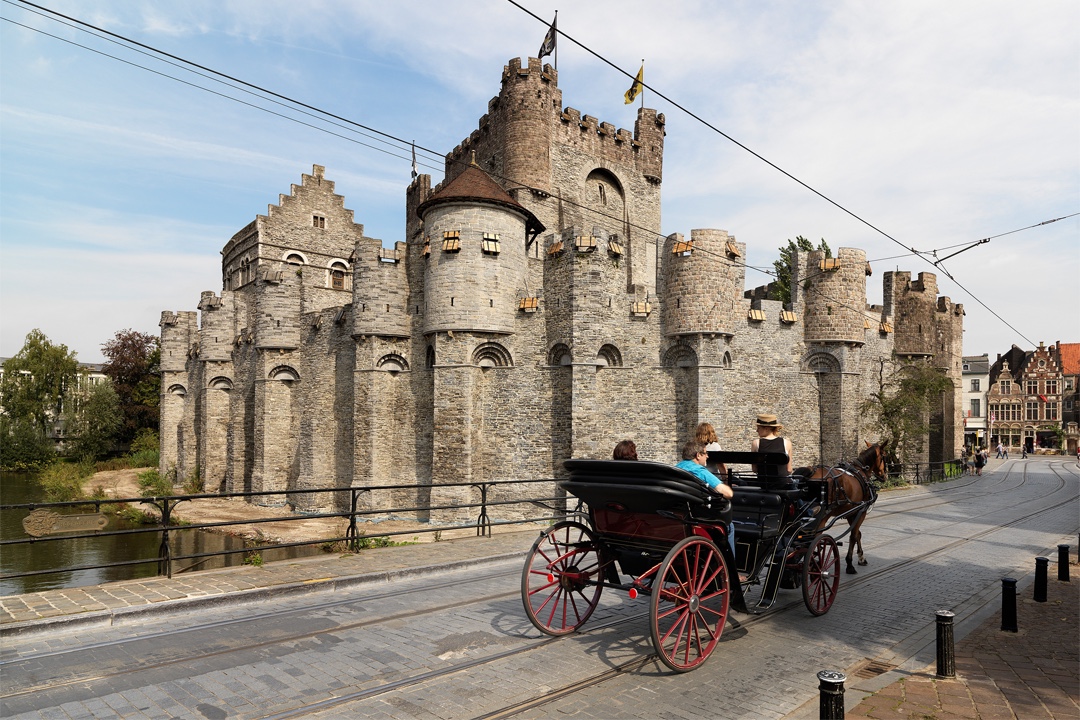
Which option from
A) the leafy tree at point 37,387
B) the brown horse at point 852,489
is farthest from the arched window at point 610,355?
the leafy tree at point 37,387

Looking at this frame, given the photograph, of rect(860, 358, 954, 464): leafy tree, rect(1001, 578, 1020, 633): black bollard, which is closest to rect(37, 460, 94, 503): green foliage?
rect(1001, 578, 1020, 633): black bollard

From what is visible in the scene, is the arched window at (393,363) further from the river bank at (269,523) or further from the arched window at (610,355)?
the arched window at (610,355)

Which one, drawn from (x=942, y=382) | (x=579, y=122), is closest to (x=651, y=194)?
(x=579, y=122)

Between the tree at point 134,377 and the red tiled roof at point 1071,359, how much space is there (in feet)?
280

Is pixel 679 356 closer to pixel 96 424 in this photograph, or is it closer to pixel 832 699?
pixel 832 699

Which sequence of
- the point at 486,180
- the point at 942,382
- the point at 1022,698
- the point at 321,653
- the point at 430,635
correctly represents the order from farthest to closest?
the point at 942,382 < the point at 486,180 < the point at 430,635 < the point at 321,653 < the point at 1022,698

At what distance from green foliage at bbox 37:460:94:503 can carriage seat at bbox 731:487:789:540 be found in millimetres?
33835

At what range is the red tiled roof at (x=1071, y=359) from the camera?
65812 millimetres

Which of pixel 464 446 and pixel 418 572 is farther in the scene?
pixel 464 446

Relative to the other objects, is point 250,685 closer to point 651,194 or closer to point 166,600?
point 166,600

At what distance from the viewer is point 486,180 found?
2228 centimetres

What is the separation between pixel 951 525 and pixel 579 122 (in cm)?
2134

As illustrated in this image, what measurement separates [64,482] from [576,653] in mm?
40537

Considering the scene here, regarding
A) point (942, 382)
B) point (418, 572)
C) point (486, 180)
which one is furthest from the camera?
point (942, 382)
